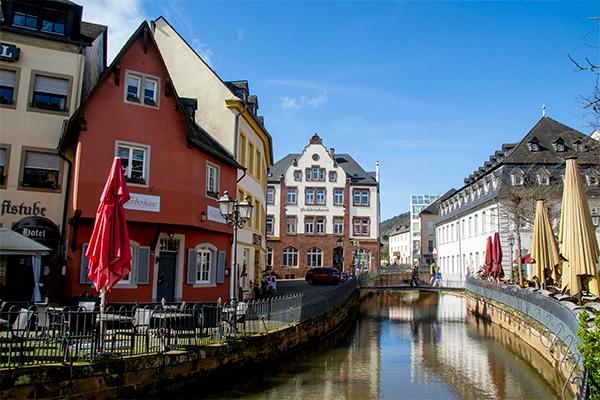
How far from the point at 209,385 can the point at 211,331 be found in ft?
4.30

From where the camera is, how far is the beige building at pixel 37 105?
594 inches

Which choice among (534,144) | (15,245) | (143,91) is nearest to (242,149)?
(143,91)

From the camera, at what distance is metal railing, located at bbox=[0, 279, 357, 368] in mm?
8141

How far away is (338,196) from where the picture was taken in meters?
52.6

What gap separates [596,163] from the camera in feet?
56.4

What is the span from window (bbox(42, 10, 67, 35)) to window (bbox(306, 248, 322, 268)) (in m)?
38.4

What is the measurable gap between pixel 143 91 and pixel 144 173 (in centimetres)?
289

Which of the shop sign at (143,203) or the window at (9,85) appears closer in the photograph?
the shop sign at (143,203)

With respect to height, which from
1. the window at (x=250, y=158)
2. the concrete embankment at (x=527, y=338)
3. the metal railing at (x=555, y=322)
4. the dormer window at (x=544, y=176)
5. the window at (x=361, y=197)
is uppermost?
the window at (x=361, y=197)

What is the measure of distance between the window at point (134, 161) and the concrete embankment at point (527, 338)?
13.1m

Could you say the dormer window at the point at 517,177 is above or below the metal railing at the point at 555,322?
above

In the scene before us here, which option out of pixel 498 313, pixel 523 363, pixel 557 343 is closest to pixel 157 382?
pixel 557 343

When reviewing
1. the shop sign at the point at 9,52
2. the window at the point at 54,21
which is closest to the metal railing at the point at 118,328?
the shop sign at the point at 9,52

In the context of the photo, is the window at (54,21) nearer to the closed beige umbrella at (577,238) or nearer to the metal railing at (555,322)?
the closed beige umbrella at (577,238)
